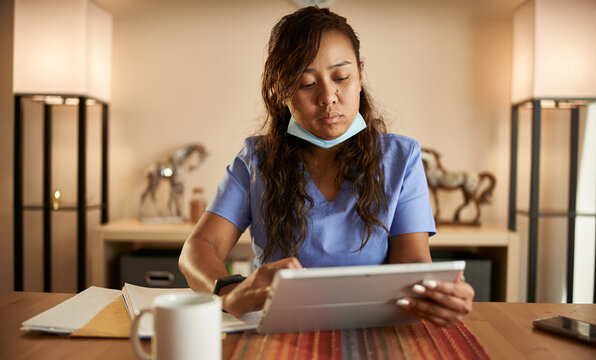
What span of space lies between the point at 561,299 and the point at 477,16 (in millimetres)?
1599

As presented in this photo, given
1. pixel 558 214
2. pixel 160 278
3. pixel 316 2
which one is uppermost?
pixel 316 2

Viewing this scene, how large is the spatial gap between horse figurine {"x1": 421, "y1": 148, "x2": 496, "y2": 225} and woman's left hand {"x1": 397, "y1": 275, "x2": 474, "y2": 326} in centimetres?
171

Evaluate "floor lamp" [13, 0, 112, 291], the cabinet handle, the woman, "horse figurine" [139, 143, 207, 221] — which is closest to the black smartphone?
the woman

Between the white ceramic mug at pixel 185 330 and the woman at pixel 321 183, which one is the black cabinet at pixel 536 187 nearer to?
the woman at pixel 321 183

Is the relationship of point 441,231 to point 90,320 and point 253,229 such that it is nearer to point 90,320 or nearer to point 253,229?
point 253,229

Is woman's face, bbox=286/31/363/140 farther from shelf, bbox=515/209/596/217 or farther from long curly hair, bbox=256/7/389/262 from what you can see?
shelf, bbox=515/209/596/217

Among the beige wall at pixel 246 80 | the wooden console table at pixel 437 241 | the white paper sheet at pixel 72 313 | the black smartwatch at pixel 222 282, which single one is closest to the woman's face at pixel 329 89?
the black smartwatch at pixel 222 282

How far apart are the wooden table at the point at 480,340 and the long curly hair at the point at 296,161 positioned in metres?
0.39

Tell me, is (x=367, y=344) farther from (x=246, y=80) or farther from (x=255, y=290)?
(x=246, y=80)

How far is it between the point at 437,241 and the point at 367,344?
160 cm

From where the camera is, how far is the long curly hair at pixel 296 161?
47.1 inches

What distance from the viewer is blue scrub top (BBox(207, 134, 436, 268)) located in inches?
47.8

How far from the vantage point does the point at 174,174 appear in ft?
8.57

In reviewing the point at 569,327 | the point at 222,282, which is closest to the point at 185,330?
the point at 222,282
